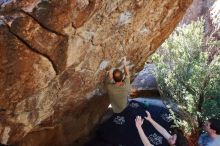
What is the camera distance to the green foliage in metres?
8.04

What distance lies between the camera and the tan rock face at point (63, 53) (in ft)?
17.0

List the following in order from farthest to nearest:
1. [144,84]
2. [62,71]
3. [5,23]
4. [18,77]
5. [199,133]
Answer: [144,84] < [199,133] < [62,71] < [18,77] < [5,23]

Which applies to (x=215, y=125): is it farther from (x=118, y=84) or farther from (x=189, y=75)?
(x=189, y=75)

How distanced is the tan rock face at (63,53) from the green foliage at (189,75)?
1069mm

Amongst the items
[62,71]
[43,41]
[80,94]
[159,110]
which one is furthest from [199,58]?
[43,41]

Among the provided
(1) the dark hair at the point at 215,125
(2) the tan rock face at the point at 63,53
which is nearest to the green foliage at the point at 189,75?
(2) the tan rock face at the point at 63,53

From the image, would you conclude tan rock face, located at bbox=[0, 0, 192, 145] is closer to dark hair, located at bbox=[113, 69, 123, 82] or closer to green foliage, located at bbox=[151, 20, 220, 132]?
dark hair, located at bbox=[113, 69, 123, 82]

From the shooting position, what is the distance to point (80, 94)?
682 centimetres

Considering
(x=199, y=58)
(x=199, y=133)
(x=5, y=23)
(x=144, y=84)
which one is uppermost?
(x=5, y=23)

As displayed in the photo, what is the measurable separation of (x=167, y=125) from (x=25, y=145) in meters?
3.02

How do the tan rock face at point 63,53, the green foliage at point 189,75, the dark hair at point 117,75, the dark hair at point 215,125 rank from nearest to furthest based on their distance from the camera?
the tan rock face at point 63,53
the dark hair at point 215,125
the dark hair at point 117,75
the green foliage at point 189,75

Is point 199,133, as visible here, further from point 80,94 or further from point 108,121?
point 80,94

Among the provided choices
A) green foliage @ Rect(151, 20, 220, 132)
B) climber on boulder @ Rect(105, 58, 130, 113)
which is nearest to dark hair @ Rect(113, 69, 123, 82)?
climber on boulder @ Rect(105, 58, 130, 113)

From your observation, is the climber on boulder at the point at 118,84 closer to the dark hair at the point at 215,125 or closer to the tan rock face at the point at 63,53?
the tan rock face at the point at 63,53
